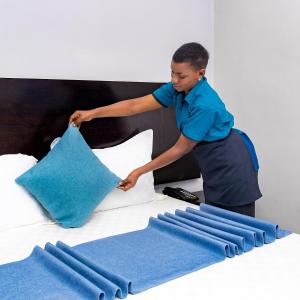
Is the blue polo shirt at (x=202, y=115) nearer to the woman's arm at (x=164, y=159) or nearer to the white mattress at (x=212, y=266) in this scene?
the woman's arm at (x=164, y=159)

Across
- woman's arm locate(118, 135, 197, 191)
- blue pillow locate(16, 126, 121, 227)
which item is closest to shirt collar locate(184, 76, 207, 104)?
woman's arm locate(118, 135, 197, 191)

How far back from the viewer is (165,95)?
2338mm

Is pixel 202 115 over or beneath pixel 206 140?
over

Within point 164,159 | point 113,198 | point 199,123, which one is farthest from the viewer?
point 113,198

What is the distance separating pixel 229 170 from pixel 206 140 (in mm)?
216

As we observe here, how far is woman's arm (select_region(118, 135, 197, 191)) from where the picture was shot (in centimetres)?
207

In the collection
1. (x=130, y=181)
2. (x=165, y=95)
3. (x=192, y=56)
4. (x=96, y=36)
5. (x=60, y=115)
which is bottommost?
(x=130, y=181)

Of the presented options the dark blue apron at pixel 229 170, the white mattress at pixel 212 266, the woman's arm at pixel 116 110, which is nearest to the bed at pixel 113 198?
the white mattress at pixel 212 266

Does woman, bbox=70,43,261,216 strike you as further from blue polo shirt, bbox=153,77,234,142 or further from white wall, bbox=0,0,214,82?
white wall, bbox=0,0,214,82

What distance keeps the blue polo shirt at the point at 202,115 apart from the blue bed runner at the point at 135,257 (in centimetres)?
43

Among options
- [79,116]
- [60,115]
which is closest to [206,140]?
[79,116]

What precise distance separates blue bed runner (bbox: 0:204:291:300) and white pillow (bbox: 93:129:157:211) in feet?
1.37

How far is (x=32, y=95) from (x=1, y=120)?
23 cm

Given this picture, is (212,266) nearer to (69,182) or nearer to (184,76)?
(69,182)
